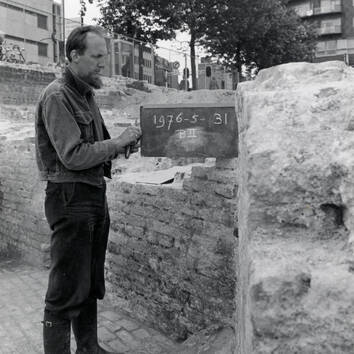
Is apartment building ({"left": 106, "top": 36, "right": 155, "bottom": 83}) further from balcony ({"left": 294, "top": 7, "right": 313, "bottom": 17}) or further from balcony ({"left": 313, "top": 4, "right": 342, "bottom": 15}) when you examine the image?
balcony ({"left": 313, "top": 4, "right": 342, "bottom": 15})

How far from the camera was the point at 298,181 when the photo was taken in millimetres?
1395

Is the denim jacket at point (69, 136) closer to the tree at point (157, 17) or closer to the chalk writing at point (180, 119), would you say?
the chalk writing at point (180, 119)

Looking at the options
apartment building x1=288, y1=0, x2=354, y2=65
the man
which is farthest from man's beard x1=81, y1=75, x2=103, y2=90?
apartment building x1=288, y1=0, x2=354, y2=65

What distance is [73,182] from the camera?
2.47m

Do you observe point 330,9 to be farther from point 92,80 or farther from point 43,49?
point 92,80

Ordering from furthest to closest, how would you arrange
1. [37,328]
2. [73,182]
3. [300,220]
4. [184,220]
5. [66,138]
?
[37,328] → [184,220] → [73,182] → [66,138] → [300,220]

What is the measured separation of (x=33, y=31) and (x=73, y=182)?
17.0 m

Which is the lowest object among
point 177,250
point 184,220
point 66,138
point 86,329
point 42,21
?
point 86,329

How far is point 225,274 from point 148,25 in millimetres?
18208

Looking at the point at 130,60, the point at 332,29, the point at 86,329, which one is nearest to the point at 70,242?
the point at 86,329

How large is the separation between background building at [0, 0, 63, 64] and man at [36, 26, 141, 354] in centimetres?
1290

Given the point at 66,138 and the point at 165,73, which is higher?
the point at 165,73

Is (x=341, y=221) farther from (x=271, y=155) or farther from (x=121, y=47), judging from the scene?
(x=121, y=47)

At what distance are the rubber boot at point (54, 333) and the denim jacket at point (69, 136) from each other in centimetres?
77
